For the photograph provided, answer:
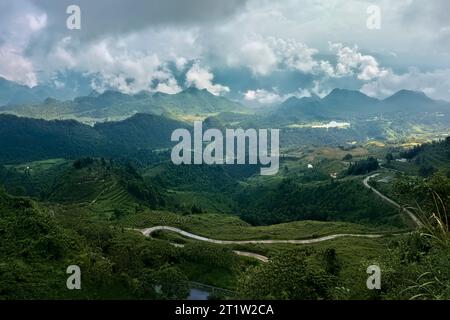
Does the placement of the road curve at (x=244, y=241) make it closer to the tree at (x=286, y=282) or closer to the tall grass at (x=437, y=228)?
the tall grass at (x=437, y=228)

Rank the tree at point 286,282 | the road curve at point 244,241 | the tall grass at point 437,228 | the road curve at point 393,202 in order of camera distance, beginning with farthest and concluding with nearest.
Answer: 1. the road curve at point 393,202
2. the road curve at point 244,241
3. the tree at point 286,282
4. the tall grass at point 437,228

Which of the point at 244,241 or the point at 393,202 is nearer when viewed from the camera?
the point at 244,241

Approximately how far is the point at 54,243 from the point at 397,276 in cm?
5234

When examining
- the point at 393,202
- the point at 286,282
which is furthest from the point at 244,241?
the point at 286,282

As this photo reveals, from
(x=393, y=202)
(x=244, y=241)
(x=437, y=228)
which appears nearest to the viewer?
(x=437, y=228)

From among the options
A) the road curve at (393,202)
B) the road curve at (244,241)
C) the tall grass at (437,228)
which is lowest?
the road curve at (244,241)

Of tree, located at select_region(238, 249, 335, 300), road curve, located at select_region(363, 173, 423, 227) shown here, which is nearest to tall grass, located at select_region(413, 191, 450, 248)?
tree, located at select_region(238, 249, 335, 300)

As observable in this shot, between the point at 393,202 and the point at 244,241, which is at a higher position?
the point at 393,202

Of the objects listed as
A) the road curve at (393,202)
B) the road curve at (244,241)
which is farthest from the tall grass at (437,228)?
the road curve at (393,202)

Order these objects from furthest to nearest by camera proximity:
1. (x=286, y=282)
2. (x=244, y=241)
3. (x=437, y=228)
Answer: (x=244, y=241)
(x=286, y=282)
(x=437, y=228)

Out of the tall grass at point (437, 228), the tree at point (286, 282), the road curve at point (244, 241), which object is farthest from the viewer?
the road curve at point (244, 241)

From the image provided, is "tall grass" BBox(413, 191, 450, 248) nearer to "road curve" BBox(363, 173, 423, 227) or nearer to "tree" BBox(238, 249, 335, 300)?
"tree" BBox(238, 249, 335, 300)

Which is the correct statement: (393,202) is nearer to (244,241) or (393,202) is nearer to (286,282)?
(244,241)
